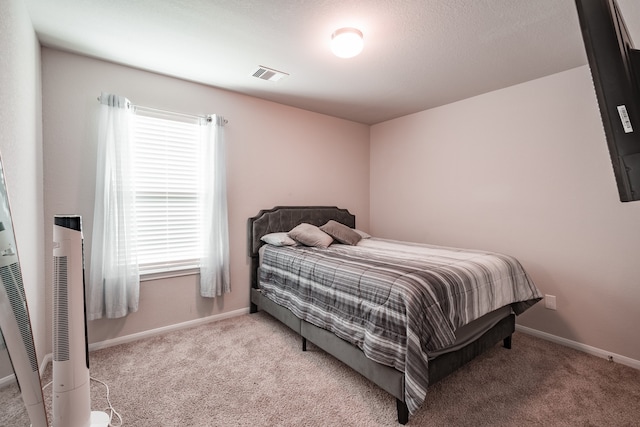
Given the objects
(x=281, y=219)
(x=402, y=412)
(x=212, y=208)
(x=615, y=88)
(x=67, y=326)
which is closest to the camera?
(x=615, y=88)

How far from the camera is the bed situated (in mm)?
1583

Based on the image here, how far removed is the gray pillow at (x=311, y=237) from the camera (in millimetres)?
2959

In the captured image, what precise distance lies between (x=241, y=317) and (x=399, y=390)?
2.07 metres

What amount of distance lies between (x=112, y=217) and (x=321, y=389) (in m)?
2.16

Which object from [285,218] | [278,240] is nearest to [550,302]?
[278,240]

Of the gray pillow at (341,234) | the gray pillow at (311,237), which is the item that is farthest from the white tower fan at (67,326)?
the gray pillow at (341,234)

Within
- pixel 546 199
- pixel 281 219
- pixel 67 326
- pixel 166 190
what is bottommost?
pixel 67 326

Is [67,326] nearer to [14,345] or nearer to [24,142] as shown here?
[14,345]

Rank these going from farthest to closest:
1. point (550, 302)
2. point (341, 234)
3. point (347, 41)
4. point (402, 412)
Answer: point (341, 234) < point (550, 302) < point (347, 41) < point (402, 412)

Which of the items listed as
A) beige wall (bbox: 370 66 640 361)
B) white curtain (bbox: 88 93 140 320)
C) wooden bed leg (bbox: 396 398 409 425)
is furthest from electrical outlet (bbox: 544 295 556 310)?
white curtain (bbox: 88 93 140 320)

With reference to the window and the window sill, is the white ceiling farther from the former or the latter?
the window sill

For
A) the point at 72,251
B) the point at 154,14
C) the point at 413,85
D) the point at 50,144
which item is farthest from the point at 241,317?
the point at 413,85

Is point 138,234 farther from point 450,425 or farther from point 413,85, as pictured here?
point 413,85

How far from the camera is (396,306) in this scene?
1.62 metres
